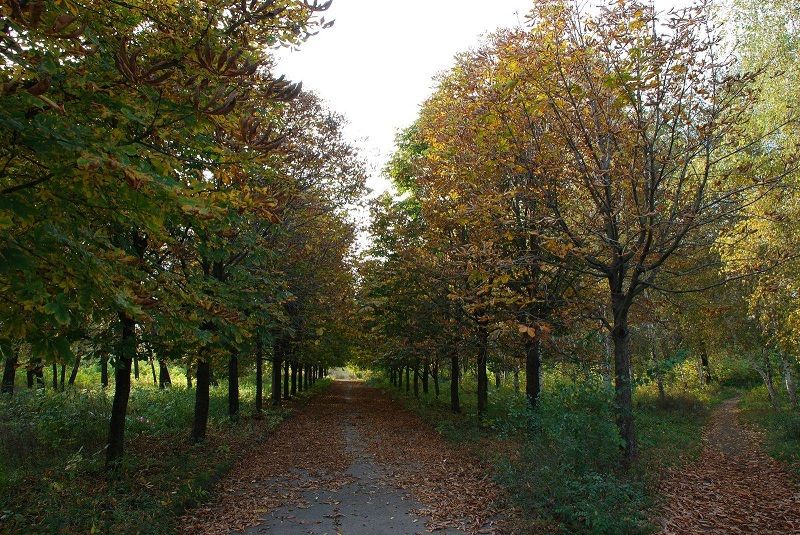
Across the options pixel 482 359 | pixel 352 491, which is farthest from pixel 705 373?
pixel 352 491

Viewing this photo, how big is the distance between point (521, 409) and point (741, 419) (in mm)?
16623

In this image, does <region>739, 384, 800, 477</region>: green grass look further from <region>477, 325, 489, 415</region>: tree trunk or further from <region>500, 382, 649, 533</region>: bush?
<region>477, 325, 489, 415</region>: tree trunk

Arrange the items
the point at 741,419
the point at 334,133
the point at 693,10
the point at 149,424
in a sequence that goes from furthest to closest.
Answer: the point at 741,419
the point at 334,133
the point at 149,424
the point at 693,10

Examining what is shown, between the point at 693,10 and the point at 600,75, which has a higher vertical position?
the point at 693,10

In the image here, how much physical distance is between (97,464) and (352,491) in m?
4.51

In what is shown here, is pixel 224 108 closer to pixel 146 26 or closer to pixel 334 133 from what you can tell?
pixel 146 26

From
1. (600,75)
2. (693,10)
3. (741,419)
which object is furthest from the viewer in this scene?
(741,419)

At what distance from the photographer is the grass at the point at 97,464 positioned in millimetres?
6336

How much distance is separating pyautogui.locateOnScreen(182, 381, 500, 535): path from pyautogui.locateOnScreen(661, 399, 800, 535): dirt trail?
9.60ft

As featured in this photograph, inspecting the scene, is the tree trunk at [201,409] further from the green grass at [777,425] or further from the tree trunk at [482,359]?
the green grass at [777,425]

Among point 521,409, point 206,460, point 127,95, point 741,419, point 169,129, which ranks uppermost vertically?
point 127,95

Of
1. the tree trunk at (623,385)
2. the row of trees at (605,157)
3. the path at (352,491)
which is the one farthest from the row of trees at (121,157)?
the tree trunk at (623,385)

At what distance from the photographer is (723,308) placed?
27.1 feet

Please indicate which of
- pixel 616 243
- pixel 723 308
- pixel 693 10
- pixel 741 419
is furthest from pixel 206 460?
pixel 741 419
